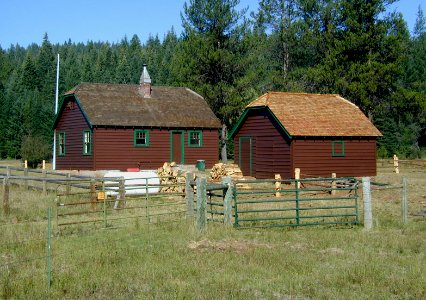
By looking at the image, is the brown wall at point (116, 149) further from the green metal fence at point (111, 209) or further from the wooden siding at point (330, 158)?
the green metal fence at point (111, 209)

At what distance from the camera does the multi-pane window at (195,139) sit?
128 feet

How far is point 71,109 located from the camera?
38.1 m

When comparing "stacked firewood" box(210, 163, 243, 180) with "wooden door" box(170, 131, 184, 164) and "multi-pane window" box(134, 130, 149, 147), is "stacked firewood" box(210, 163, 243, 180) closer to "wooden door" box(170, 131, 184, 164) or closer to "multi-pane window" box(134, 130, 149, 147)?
"wooden door" box(170, 131, 184, 164)

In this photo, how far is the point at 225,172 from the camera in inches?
1223

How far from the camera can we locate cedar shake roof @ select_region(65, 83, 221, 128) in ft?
118

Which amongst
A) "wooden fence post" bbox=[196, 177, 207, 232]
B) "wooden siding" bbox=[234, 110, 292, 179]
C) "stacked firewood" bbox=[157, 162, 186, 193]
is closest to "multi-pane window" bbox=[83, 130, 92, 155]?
"stacked firewood" bbox=[157, 162, 186, 193]

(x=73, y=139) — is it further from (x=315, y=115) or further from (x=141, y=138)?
(x=315, y=115)

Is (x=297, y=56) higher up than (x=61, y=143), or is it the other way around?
(x=297, y=56)

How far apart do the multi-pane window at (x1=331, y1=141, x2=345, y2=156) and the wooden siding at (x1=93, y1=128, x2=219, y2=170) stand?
10577mm

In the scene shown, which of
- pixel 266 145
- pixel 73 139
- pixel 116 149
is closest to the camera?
pixel 266 145

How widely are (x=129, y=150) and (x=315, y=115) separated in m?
12.1

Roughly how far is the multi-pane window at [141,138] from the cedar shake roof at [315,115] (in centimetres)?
783

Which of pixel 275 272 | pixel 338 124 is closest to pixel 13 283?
pixel 275 272

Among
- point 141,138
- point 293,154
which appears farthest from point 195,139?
point 293,154
